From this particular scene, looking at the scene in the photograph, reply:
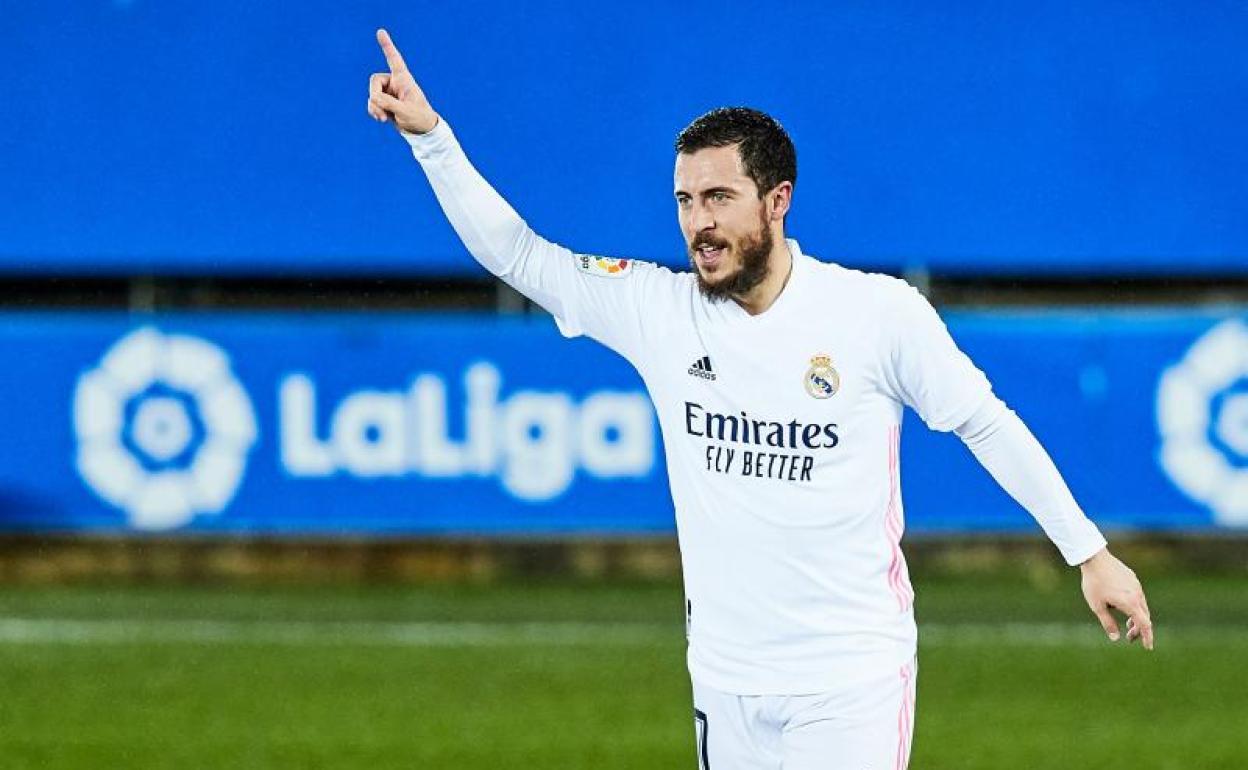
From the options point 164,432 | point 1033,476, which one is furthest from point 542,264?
point 164,432

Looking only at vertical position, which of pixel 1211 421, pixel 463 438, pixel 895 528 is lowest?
pixel 895 528

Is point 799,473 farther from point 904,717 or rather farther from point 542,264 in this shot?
point 542,264

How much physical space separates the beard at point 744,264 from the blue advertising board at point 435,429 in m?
9.47

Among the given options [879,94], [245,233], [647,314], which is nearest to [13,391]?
[245,233]

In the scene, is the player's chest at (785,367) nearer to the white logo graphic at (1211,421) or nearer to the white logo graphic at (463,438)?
the white logo graphic at (463,438)

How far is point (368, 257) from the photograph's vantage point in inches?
592

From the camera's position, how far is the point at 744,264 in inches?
201

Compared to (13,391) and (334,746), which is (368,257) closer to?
(13,391)

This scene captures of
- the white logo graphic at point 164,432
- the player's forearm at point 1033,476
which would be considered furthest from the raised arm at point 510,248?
the white logo graphic at point 164,432

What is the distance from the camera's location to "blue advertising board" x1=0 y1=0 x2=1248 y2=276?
1484 centimetres

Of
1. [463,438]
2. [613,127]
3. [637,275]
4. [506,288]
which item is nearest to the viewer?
[637,275]

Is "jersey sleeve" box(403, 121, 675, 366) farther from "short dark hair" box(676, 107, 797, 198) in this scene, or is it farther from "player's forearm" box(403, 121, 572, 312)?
"short dark hair" box(676, 107, 797, 198)

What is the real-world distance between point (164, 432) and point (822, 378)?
10.3 meters

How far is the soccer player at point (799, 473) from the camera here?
5047 mm
